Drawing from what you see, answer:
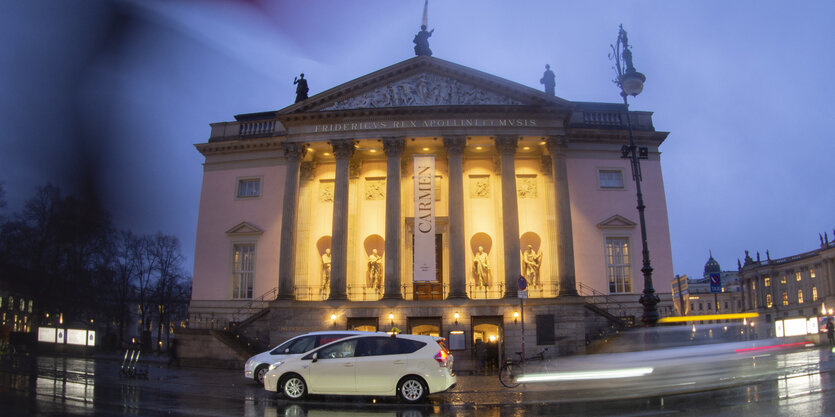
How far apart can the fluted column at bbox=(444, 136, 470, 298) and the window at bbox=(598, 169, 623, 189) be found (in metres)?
9.58

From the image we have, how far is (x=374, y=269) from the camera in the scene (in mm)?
31812

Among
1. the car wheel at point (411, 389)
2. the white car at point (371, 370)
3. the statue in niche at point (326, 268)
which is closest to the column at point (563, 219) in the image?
the statue in niche at point (326, 268)

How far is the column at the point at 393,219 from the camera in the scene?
28983mm

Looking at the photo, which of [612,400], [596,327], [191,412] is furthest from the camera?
[596,327]

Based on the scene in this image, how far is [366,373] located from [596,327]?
1866 centimetres

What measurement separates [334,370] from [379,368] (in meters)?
1.10

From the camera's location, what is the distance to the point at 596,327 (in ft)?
92.9

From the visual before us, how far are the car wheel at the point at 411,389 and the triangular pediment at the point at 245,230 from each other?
2354 cm

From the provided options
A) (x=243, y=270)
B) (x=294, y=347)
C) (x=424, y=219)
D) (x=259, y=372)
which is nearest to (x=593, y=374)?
(x=294, y=347)

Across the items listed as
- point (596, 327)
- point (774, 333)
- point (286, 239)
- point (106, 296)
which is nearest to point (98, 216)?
point (106, 296)

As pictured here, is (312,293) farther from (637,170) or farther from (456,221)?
(637,170)

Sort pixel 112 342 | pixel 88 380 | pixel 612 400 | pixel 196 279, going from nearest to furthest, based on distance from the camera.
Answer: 1. pixel 612 400
2. pixel 88 380
3. pixel 196 279
4. pixel 112 342

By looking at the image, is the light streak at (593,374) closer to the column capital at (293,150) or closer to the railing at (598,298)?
the railing at (598,298)

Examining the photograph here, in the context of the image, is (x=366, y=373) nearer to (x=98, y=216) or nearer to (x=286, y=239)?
(x=286, y=239)
